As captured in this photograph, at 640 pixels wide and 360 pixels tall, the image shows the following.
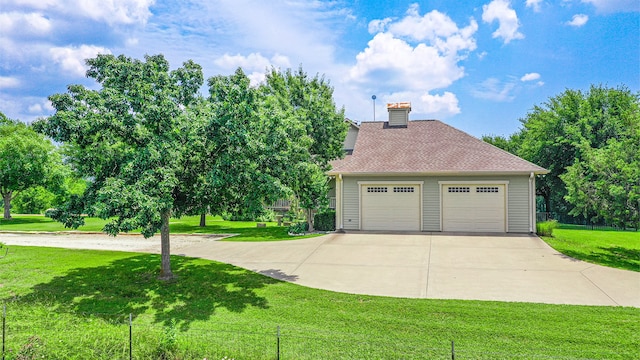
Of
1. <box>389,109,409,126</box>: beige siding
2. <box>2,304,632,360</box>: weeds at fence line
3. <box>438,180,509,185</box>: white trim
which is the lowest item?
<box>2,304,632,360</box>: weeds at fence line

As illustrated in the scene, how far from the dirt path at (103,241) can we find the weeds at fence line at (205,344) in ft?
22.2

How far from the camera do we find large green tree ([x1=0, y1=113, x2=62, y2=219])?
84.9 feet

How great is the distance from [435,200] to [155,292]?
12997mm

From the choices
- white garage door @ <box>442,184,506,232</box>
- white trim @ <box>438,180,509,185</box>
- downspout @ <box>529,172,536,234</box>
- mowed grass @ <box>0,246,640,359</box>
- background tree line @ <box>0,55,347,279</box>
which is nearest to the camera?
mowed grass @ <box>0,246,640,359</box>

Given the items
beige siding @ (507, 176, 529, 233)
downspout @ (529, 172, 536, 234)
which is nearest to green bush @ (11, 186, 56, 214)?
beige siding @ (507, 176, 529, 233)

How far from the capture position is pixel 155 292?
28.8 feet

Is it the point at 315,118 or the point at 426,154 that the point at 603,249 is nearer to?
the point at 426,154

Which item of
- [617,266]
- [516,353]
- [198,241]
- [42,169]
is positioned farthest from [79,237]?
[617,266]

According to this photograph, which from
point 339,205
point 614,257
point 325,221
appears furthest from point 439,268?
point 325,221

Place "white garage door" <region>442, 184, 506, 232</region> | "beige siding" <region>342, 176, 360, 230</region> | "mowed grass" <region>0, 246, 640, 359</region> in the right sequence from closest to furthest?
"mowed grass" <region>0, 246, 640, 359</region> < "white garage door" <region>442, 184, 506, 232</region> < "beige siding" <region>342, 176, 360, 230</region>

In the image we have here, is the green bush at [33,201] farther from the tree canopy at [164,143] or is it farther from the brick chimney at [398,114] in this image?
the tree canopy at [164,143]

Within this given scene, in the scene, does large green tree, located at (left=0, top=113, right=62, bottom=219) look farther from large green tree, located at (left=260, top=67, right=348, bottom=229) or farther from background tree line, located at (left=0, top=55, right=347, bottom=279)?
background tree line, located at (left=0, top=55, right=347, bottom=279)

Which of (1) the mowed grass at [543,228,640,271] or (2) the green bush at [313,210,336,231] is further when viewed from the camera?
(2) the green bush at [313,210,336,231]

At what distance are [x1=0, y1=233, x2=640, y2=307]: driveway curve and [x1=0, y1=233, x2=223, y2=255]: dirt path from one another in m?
0.05
